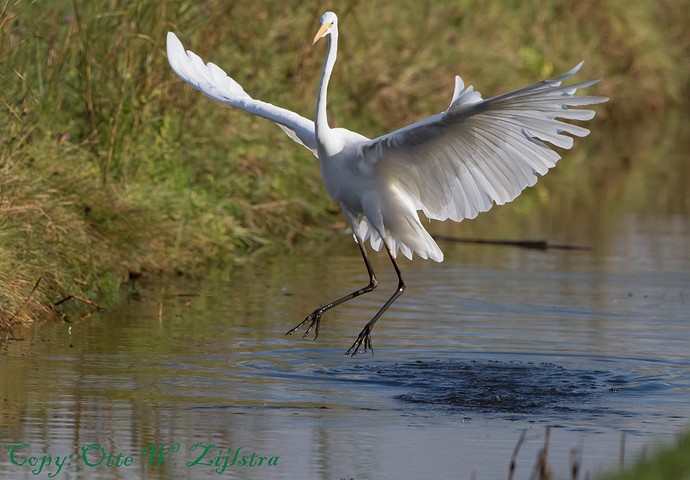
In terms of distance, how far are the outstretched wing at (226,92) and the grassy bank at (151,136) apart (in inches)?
36.2

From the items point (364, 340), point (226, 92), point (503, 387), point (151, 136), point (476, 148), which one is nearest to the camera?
point (503, 387)

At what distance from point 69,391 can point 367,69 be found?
10326mm

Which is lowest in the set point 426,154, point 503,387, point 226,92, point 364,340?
point 503,387

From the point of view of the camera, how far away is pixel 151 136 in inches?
455

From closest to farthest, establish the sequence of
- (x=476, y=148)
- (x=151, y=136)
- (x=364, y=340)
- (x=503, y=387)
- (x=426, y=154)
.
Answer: (x=503, y=387)
(x=476, y=148)
(x=426, y=154)
(x=364, y=340)
(x=151, y=136)

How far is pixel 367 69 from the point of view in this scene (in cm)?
1664

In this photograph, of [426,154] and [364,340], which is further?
[364,340]

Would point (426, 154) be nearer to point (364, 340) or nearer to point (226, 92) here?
point (364, 340)

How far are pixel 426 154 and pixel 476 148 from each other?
304mm

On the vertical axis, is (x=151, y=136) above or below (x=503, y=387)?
above

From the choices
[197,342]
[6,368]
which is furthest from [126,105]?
[6,368]

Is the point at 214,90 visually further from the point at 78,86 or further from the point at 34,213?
the point at 78,86

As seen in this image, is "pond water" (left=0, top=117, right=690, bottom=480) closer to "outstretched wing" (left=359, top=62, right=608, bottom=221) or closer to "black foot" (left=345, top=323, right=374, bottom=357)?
"black foot" (left=345, top=323, right=374, bottom=357)

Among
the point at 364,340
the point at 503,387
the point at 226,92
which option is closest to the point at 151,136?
the point at 226,92
